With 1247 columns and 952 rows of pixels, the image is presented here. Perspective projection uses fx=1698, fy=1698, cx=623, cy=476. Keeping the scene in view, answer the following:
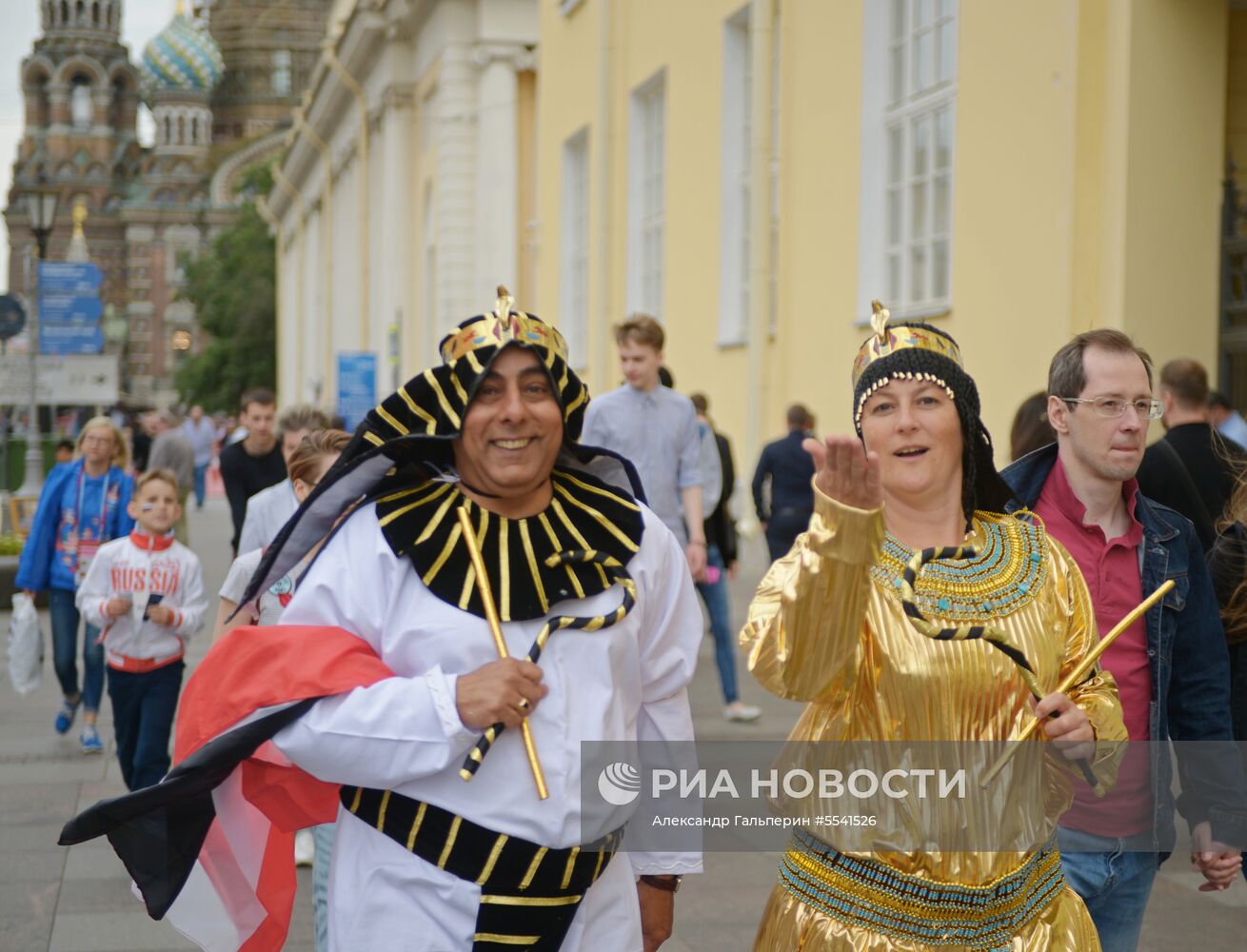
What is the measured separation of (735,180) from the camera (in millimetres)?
16078

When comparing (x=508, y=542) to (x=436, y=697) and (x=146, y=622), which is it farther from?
(x=146, y=622)

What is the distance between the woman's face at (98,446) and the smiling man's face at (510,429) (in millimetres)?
6412

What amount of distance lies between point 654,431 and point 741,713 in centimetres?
169

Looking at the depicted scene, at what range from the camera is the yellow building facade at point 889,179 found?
30.4 ft

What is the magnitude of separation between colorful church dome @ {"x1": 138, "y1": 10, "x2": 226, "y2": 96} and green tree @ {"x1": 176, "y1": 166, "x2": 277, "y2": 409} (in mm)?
38635

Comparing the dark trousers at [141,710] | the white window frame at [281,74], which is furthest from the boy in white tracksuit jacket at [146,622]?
the white window frame at [281,74]

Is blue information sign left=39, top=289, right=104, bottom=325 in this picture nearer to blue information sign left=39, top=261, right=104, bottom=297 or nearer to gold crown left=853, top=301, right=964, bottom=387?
blue information sign left=39, top=261, right=104, bottom=297

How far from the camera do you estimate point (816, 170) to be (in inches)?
538

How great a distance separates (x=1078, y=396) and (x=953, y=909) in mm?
1266

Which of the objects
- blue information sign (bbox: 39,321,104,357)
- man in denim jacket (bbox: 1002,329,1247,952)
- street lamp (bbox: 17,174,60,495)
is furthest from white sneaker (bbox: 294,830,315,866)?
blue information sign (bbox: 39,321,104,357)

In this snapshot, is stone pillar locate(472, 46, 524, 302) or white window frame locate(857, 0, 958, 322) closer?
white window frame locate(857, 0, 958, 322)

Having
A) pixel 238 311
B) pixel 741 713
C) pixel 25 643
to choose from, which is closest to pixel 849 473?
pixel 741 713

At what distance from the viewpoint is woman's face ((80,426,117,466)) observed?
29.1 feet

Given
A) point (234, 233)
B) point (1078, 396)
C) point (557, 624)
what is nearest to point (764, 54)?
point (1078, 396)
